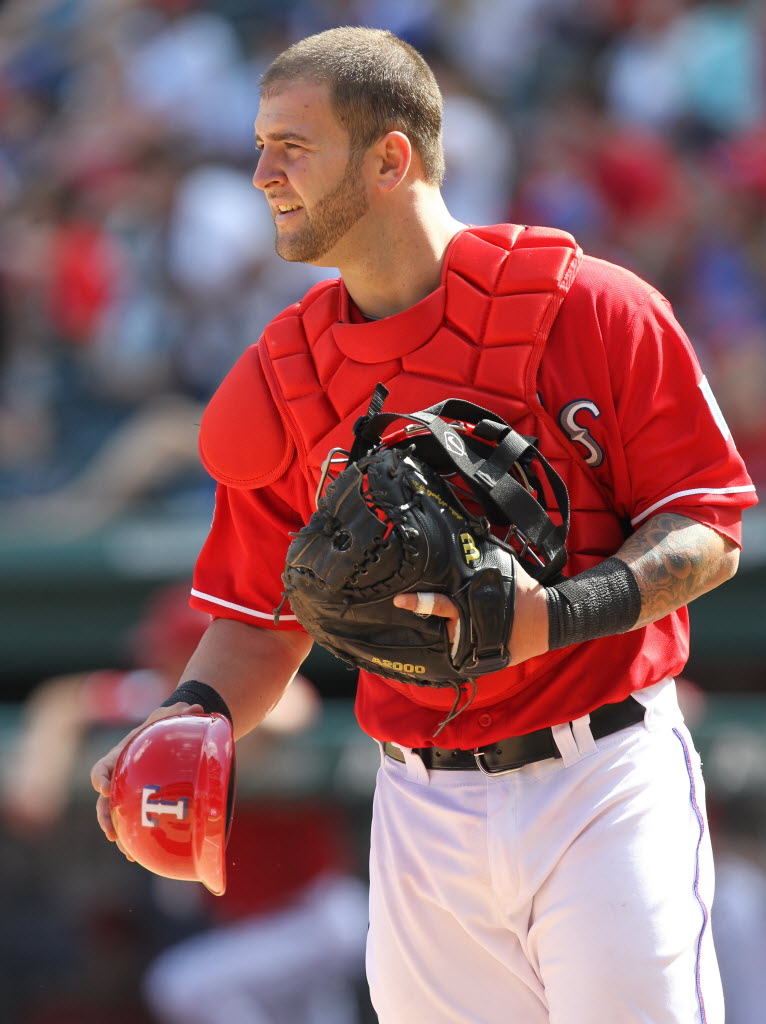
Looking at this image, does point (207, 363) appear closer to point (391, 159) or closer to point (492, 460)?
point (391, 159)

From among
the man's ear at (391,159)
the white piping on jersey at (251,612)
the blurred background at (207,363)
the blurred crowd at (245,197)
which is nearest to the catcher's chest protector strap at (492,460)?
the man's ear at (391,159)

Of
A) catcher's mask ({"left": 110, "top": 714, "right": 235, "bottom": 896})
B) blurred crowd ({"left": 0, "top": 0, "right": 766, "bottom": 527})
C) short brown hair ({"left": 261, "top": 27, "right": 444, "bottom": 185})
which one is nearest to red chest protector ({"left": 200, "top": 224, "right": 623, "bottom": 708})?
short brown hair ({"left": 261, "top": 27, "right": 444, "bottom": 185})

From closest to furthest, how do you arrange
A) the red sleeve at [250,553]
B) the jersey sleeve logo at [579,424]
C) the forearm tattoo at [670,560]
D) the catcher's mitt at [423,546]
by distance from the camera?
the catcher's mitt at [423,546] < the forearm tattoo at [670,560] < the jersey sleeve logo at [579,424] < the red sleeve at [250,553]

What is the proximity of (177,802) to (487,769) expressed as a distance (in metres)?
0.53

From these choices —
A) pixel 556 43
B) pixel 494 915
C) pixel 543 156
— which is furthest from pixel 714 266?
pixel 494 915

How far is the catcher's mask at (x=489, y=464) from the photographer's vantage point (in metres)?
2.23

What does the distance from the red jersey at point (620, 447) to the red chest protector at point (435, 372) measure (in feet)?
0.06

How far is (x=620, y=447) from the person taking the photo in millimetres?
2389

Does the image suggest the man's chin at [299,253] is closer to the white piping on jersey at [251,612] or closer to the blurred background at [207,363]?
the white piping on jersey at [251,612]

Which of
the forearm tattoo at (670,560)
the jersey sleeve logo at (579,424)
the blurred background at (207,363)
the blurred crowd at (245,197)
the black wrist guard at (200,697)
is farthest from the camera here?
the blurred crowd at (245,197)

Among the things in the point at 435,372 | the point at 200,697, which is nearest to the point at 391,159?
the point at 435,372

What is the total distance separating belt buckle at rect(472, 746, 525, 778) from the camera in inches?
96.6

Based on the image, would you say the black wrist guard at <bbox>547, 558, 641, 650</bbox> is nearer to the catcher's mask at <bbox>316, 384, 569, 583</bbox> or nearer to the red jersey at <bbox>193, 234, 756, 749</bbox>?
the catcher's mask at <bbox>316, 384, 569, 583</bbox>

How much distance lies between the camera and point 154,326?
23.5 feet
